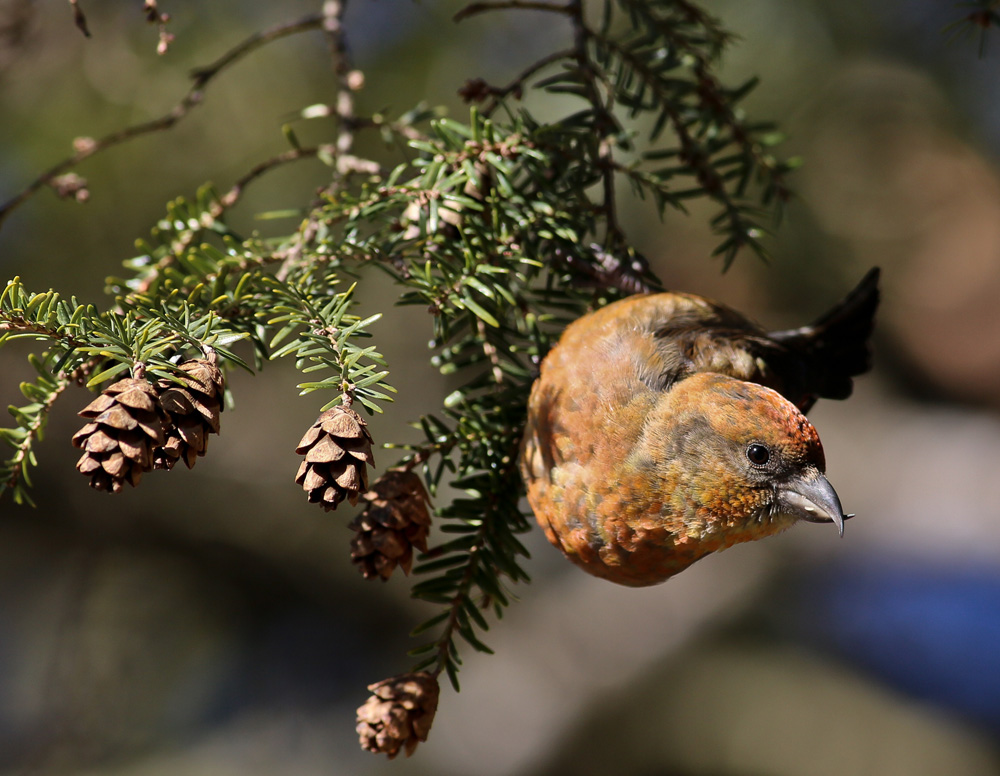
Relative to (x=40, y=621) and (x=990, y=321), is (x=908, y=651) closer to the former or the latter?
(x=990, y=321)

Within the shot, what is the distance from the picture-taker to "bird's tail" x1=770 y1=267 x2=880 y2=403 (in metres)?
1.18

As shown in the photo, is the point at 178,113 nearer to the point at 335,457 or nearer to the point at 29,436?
the point at 29,436

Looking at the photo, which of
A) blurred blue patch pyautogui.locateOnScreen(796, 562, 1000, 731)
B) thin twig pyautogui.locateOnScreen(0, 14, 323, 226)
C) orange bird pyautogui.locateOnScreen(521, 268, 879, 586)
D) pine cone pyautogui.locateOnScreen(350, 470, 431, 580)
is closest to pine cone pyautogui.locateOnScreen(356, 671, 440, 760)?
pine cone pyautogui.locateOnScreen(350, 470, 431, 580)

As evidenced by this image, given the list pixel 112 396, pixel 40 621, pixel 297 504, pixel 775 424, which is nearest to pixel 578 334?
pixel 775 424

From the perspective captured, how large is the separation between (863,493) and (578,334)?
252cm

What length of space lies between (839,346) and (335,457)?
34.7 inches

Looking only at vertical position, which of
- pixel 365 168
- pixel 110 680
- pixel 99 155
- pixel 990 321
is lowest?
pixel 110 680

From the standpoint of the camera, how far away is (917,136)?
262 centimetres

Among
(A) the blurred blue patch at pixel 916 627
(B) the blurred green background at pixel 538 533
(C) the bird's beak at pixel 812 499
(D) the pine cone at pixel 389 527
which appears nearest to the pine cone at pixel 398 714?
(D) the pine cone at pixel 389 527

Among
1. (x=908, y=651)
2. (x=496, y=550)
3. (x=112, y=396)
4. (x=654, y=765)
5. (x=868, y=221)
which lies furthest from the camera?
(x=908, y=651)

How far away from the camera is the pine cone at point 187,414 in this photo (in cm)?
59

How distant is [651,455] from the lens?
92 cm

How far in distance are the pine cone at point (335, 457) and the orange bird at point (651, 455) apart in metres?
0.34

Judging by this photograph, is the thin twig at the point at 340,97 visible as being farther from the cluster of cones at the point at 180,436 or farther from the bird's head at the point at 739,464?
the bird's head at the point at 739,464
